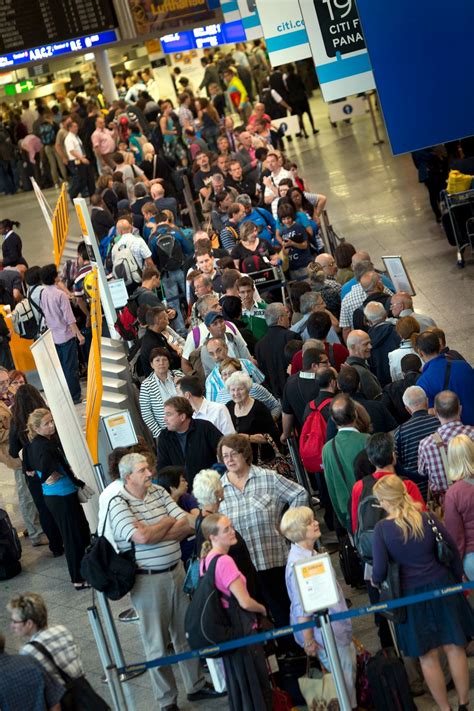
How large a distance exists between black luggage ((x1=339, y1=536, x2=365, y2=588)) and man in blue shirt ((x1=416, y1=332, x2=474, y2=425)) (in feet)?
3.94

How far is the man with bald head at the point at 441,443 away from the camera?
7.27 m

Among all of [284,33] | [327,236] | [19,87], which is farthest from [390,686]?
[19,87]

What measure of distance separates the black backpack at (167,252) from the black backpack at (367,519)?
24.6 ft

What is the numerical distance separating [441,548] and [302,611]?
2.57 feet

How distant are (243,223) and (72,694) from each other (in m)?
8.01

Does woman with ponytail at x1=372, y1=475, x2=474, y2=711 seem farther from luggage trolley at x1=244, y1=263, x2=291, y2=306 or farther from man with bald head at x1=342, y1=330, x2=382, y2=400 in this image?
luggage trolley at x1=244, y1=263, x2=291, y2=306

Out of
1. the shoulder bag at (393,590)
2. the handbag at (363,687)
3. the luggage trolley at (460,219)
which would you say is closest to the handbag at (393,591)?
the shoulder bag at (393,590)

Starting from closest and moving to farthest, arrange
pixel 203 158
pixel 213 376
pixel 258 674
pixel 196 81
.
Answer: pixel 258 674 → pixel 213 376 → pixel 203 158 → pixel 196 81

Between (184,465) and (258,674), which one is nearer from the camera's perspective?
(258,674)

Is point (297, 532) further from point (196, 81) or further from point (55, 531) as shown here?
point (196, 81)

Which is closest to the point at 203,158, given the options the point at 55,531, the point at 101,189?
the point at 101,189

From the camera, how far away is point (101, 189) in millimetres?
18078

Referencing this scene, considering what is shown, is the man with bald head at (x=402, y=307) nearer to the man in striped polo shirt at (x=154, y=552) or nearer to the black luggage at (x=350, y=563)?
the black luggage at (x=350, y=563)

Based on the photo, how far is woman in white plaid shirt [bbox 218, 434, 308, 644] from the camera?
280 inches
